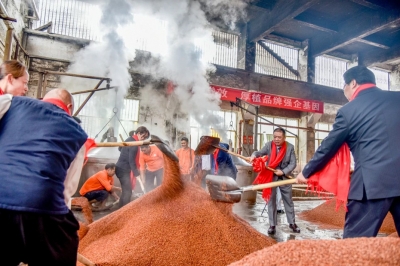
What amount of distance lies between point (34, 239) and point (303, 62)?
1575 centimetres

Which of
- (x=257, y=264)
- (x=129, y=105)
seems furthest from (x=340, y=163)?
(x=129, y=105)

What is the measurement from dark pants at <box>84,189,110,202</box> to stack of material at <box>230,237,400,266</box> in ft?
17.2

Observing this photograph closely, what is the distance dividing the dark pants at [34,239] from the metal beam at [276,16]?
10.4m

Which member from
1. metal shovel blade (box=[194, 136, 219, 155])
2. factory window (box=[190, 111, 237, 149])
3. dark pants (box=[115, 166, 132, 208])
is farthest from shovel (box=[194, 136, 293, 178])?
factory window (box=[190, 111, 237, 149])

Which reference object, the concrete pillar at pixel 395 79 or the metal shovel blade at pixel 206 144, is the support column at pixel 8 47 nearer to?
the metal shovel blade at pixel 206 144

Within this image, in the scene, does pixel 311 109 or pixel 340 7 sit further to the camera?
pixel 311 109

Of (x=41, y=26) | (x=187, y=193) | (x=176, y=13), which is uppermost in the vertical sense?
(x=176, y=13)

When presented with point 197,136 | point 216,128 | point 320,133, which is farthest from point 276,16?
point 320,133

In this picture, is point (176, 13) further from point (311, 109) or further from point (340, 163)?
point (340, 163)

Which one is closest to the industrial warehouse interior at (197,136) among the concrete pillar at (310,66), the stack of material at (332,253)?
the stack of material at (332,253)

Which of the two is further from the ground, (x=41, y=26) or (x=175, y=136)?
(x=41, y=26)

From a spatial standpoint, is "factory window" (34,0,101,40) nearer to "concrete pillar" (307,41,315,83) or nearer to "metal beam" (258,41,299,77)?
"metal beam" (258,41,299,77)

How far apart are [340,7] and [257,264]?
44.1ft

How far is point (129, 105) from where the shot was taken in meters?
11.3
